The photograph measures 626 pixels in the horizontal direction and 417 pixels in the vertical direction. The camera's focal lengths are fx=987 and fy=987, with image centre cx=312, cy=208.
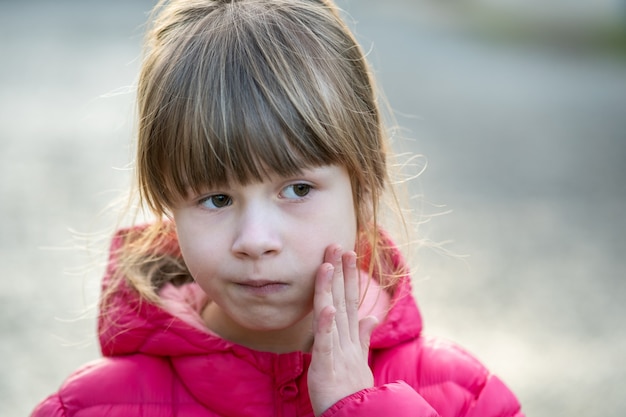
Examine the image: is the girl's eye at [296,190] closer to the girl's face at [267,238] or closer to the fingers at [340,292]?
the girl's face at [267,238]

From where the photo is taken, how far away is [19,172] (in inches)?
214

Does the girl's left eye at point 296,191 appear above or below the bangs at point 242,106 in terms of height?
below

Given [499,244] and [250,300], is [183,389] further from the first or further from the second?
[499,244]

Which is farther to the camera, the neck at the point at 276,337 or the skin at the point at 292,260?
the neck at the point at 276,337

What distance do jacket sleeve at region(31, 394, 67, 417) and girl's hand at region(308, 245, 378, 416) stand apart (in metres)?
0.51

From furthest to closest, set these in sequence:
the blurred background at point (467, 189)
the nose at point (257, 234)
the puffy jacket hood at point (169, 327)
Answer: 1. the blurred background at point (467, 189)
2. the puffy jacket hood at point (169, 327)
3. the nose at point (257, 234)

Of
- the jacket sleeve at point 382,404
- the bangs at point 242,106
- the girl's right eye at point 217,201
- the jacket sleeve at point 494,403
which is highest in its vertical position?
the bangs at point 242,106

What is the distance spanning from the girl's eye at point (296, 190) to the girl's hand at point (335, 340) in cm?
11

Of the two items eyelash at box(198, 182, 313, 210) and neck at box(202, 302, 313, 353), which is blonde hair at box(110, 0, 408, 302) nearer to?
eyelash at box(198, 182, 313, 210)

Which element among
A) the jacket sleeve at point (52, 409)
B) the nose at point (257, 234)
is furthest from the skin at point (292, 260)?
the jacket sleeve at point (52, 409)

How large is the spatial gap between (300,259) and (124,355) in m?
0.49

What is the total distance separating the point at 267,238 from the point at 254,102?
227 mm

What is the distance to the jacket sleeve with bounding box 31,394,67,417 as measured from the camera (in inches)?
73.6

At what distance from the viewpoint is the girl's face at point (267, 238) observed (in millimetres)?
1622
